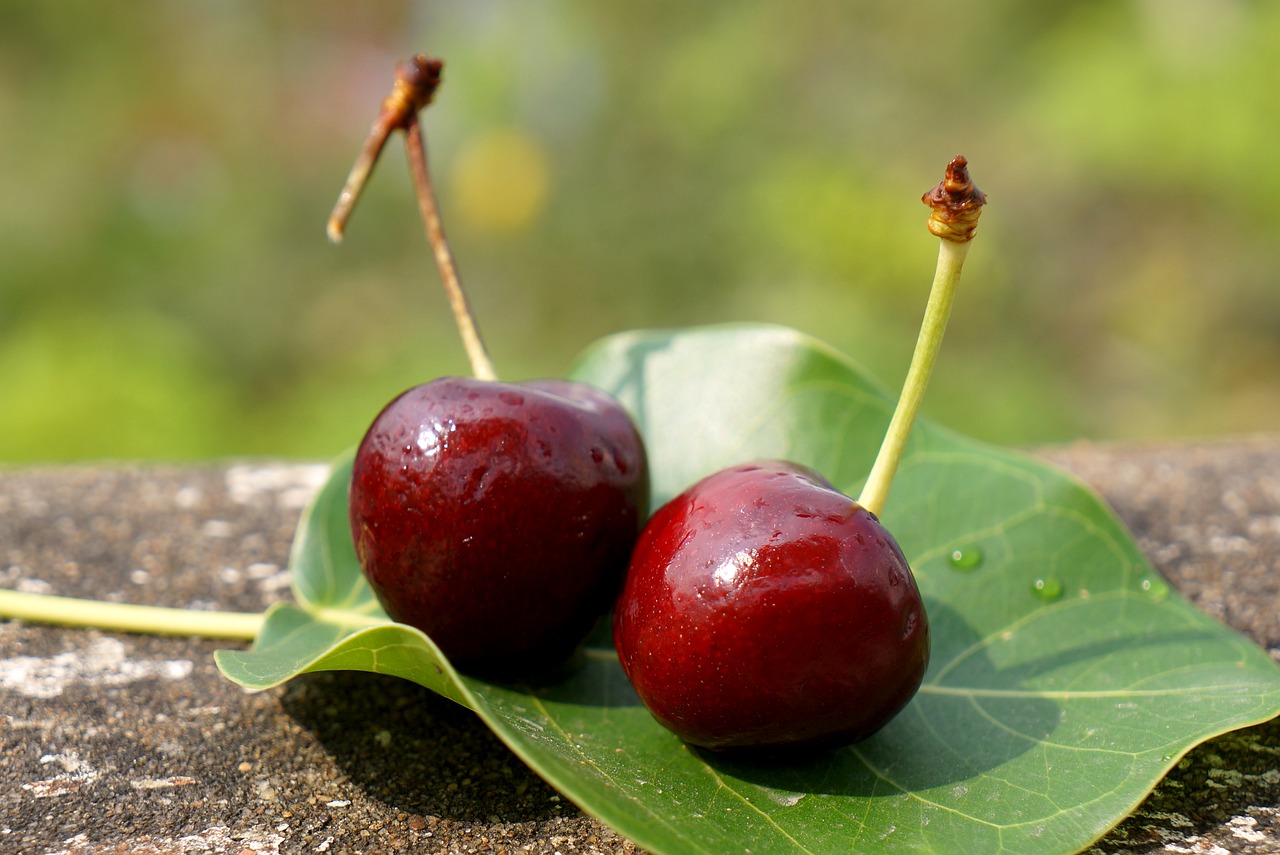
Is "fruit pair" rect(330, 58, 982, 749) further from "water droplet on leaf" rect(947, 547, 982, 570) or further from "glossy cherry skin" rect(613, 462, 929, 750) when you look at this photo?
"water droplet on leaf" rect(947, 547, 982, 570)

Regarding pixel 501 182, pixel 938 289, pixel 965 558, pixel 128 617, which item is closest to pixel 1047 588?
pixel 965 558

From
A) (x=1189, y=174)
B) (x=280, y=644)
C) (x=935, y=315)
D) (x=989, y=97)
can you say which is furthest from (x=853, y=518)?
(x=989, y=97)

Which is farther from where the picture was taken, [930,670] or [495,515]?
[930,670]

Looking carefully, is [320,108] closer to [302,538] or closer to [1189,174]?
[1189,174]

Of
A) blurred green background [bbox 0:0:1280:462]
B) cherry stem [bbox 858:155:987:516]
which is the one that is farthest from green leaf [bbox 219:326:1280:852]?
blurred green background [bbox 0:0:1280:462]

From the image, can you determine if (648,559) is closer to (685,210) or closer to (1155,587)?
(1155,587)

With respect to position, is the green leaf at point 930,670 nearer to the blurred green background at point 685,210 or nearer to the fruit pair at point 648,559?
the fruit pair at point 648,559
